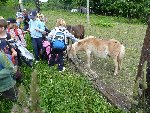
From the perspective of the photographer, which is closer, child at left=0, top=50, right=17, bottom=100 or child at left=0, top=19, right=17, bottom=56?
child at left=0, top=50, right=17, bottom=100

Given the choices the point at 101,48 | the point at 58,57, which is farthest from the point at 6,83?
the point at 101,48

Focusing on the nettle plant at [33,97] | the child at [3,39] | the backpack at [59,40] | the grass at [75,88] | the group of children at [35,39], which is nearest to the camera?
the nettle plant at [33,97]

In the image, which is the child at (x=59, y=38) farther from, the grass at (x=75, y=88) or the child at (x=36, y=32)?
the child at (x=36, y=32)

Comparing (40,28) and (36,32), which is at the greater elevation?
(40,28)

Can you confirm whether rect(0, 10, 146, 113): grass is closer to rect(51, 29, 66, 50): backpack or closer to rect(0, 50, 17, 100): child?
rect(0, 50, 17, 100): child

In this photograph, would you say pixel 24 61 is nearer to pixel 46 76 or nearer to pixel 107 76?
pixel 46 76

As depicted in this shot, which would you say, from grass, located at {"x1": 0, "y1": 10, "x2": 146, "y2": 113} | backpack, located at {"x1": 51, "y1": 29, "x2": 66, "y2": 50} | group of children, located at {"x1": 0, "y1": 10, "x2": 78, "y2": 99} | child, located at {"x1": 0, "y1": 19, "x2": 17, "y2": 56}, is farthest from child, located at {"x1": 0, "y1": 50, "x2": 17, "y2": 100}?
backpack, located at {"x1": 51, "y1": 29, "x2": 66, "y2": 50}

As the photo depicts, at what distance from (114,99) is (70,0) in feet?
104

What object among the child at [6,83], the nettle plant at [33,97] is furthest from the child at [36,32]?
the nettle plant at [33,97]

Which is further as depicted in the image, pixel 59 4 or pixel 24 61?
pixel 59 4

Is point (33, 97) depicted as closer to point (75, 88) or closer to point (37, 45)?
point (75, 88)

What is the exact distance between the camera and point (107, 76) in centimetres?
1031

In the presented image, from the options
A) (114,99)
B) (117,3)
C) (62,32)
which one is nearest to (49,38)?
(62,32)

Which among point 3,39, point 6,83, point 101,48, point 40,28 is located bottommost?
point 101,48
